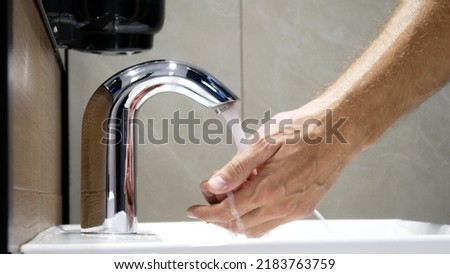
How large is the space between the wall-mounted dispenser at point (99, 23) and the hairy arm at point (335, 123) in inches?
6.4

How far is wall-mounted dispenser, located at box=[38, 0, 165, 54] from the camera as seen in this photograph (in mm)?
670

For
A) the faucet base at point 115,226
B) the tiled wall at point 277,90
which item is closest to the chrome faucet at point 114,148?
the faucet base at point 115,226

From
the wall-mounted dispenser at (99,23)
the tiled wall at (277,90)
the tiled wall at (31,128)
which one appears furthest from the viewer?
the tiled wall at (277,90)

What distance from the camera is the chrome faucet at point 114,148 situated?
57 cm

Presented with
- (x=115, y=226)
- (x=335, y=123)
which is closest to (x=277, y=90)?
(x=335, y=123)

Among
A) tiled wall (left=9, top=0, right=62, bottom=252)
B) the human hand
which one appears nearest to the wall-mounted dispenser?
tiled wall (left=9, top=0, right=62, bottom=252)

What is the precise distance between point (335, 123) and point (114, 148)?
0.19 metres

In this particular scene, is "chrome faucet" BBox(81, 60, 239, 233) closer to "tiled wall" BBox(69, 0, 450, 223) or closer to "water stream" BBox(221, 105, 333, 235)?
"water stream" BBox(221, 105, 333, 235)

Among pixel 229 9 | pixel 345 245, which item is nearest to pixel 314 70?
pixel 229 9

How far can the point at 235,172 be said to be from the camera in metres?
0.61

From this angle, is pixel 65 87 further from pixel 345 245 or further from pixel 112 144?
pixel 345 245

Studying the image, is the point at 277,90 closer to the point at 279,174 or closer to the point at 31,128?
the point at 279,174

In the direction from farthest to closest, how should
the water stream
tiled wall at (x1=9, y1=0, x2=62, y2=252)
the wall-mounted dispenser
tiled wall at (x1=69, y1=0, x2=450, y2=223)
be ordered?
1. tiled wall at (x1=69, y1=0, x2=450, y2=223)
2. the wall-mounted dispenser
3. the water stream
4. tiled wall at (x1=9, y1=0, x2=62, y2=252)

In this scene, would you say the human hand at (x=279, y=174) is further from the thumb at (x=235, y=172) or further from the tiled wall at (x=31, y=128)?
the tiled wall at (x=31, y=128)
